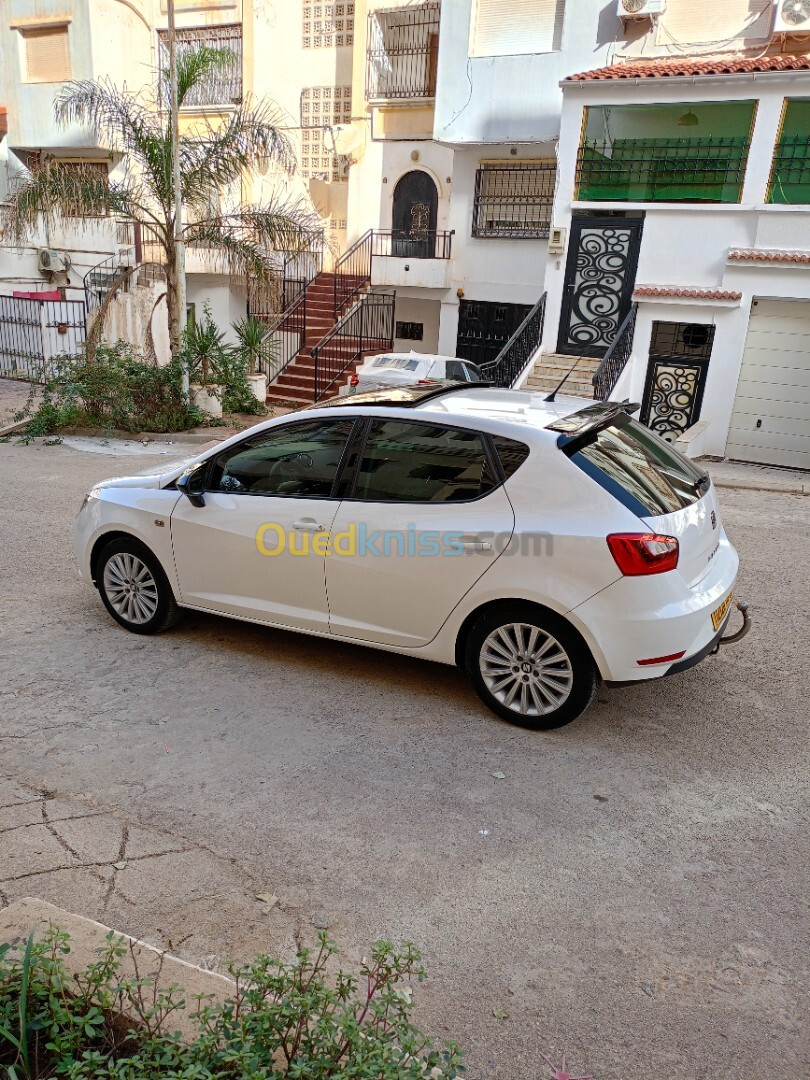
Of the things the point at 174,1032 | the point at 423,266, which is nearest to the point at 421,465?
the point at 174,1032

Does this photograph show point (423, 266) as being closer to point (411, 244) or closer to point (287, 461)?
point (411, 244)

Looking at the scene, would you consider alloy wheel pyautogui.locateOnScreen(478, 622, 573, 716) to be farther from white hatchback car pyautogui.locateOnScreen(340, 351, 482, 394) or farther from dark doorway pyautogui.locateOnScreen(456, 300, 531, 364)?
dark doorway pyautogui.locateOnScreen(456, 300, 531, 364)

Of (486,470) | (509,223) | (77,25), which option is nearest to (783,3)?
(509,223)

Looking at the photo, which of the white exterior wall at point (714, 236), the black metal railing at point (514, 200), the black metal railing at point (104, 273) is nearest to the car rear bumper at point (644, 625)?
the white exterior wall at point (714, 236)

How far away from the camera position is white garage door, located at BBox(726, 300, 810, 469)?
14.0m

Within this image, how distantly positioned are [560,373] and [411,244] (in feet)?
27.5

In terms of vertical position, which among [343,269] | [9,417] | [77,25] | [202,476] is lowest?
[9,417]

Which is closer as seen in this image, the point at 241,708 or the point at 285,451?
the point at 241,708

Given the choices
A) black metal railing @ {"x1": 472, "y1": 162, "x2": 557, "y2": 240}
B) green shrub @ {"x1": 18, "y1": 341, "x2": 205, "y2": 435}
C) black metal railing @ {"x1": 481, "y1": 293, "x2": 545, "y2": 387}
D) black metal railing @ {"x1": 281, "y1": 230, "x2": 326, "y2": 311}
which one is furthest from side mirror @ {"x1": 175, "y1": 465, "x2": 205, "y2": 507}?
black metal railing @ {"x1": 281, "y1": 230, "x2": 326, "y2": 311}

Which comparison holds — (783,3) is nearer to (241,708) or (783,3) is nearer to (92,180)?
(92,180)

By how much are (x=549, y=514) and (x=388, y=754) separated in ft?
4.95

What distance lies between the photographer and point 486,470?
4336 millimetres

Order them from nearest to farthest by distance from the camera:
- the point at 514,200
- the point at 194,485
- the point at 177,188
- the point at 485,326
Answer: the point at 194,485 < the point at 177,188 < the point at 514,200 < the point at 485,326

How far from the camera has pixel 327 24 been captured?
22859mm
